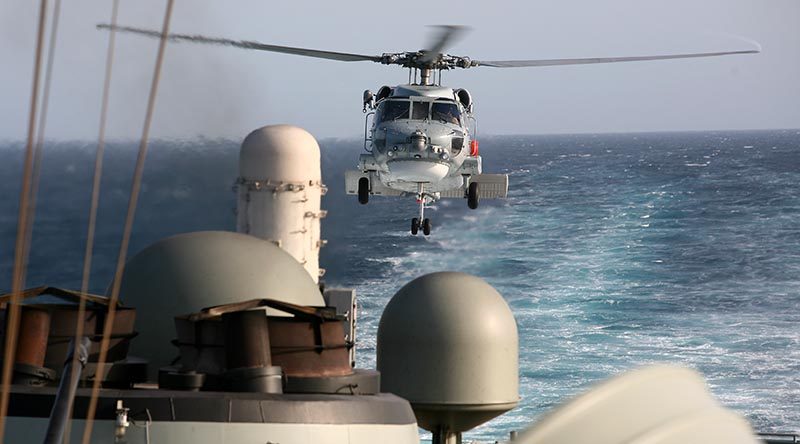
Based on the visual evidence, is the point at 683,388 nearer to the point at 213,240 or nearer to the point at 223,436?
the point at 223,436

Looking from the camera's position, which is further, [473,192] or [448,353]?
[473,192]

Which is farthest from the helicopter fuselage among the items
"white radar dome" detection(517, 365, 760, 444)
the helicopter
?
"white radar dome" detection(517, 365, 760, 444)

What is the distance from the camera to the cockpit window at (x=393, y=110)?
32.2 m

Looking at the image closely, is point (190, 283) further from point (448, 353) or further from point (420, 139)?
point (420, 139)

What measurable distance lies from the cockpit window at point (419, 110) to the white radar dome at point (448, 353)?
36.9 feet

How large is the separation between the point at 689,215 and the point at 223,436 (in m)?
56.2

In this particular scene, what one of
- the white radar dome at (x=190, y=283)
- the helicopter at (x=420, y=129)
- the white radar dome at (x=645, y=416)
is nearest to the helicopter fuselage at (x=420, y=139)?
the helicopter at (x=420, y=129)

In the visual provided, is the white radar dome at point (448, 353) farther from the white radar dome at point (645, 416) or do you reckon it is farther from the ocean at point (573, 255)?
the white radar dome at point (645, 416)

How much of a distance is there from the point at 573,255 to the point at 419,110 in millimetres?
22617

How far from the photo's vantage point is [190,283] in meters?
15.0

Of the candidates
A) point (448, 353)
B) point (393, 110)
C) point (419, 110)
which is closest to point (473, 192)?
point (419, 110)

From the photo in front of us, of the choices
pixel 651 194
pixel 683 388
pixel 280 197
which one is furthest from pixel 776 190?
pixel 683 388

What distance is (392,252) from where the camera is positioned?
2260 inches

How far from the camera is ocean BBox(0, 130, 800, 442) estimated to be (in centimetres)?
4138
